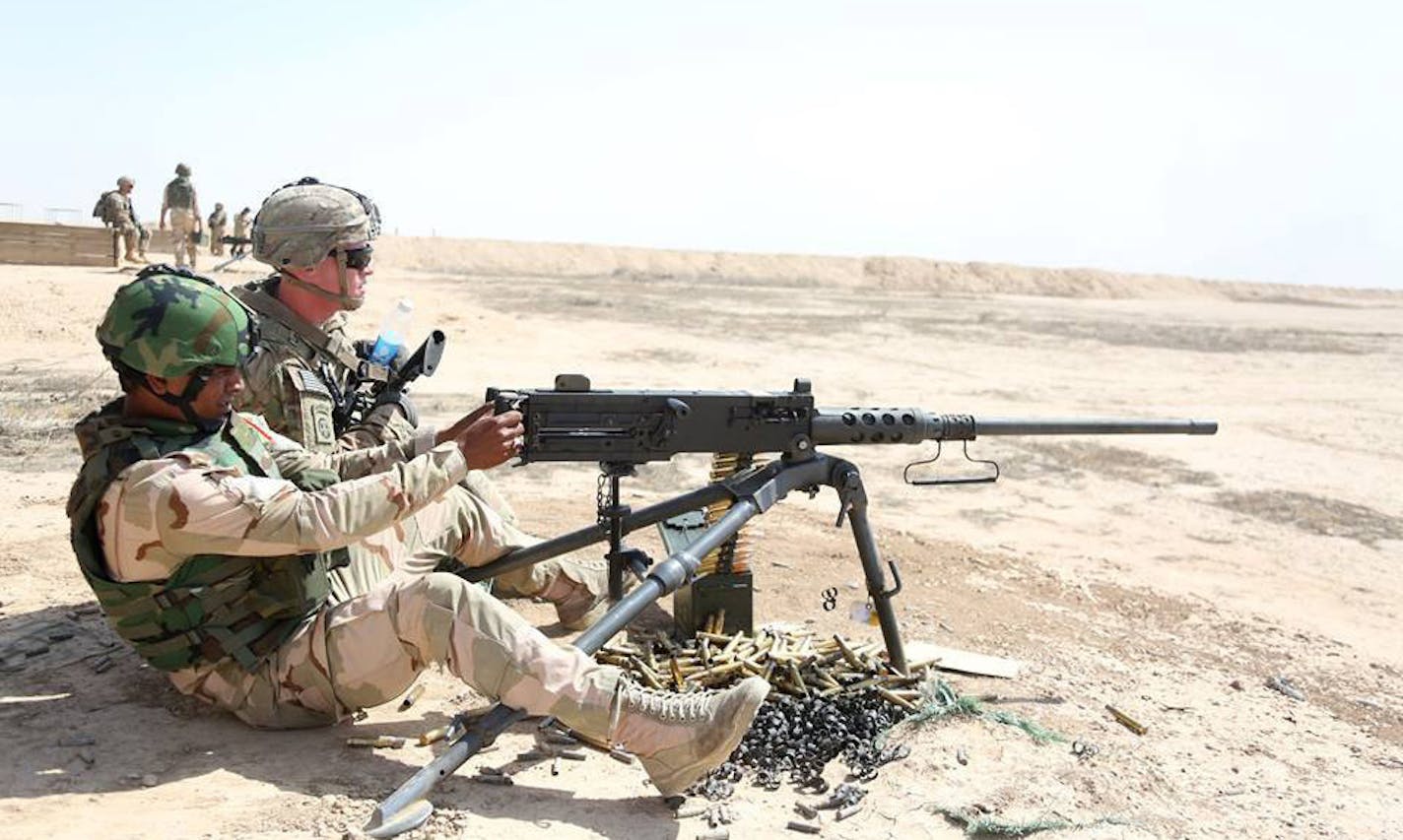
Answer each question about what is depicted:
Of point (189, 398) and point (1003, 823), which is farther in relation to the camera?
point (1003, 823)

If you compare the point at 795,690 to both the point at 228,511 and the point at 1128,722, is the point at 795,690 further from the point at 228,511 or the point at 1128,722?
the point at 228,511

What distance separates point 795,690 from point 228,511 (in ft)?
7.88

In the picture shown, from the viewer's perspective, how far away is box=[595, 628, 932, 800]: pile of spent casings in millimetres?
4301

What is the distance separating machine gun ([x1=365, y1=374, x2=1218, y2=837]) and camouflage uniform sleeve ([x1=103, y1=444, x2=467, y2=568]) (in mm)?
734

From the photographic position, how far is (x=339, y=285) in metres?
4.98

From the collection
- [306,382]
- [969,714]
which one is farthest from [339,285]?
[969,714]

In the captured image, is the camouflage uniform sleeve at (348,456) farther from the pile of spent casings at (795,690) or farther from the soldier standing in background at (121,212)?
the soldier standing in background at (121,212)

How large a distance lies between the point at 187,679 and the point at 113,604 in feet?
1.52

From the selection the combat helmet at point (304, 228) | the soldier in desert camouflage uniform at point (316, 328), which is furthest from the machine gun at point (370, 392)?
the combat helmet at point (304, 228)

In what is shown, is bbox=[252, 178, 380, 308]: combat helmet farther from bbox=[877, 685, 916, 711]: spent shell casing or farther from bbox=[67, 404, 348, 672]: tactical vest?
bbox=[877, 685, 916, 711]: spent shell casing

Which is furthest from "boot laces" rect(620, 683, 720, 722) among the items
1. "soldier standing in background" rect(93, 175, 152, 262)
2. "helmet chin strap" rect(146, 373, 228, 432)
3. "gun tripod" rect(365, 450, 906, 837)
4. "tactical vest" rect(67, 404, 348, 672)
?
→ "soldier standing in background" rect(93, 175, 152, 262)

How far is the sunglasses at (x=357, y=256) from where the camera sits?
4.96 meters

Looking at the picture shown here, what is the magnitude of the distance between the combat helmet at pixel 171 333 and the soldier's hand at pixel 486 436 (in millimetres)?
800

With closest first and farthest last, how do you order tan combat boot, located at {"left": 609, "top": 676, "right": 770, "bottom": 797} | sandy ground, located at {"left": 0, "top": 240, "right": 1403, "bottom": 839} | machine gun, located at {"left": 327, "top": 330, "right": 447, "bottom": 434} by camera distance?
tan combat boot, located at {"left": 609, "top": 676, "right": 770, "bottom": 797}, sandy ground, located at {"left": 0, "top": 240, "right": 1403, "bottom": 839}, machine gun, located at {"left": 327, "top": 330, "right": 447, "bottom": 434}
